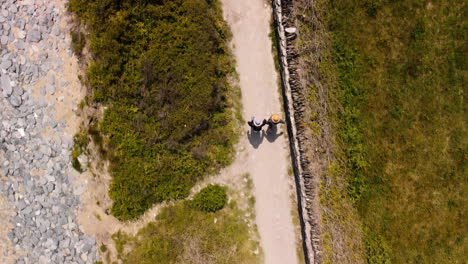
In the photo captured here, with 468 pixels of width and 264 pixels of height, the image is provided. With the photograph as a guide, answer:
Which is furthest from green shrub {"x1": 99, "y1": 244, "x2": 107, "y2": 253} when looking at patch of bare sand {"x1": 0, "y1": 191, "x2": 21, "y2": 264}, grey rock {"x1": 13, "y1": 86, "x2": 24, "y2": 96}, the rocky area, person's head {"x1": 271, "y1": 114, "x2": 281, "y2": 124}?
person's head {"x1": 271, "y1": 114, "x2": 281, "y2": 124}

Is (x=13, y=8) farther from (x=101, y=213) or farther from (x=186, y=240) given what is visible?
(x=186, y=240)

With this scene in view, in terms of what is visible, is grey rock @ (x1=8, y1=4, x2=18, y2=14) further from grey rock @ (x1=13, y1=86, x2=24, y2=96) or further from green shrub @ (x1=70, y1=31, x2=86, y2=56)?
grey rock @ (x1=13, y1=86, x2=24, y2=96)

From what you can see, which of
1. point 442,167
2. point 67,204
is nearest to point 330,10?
point 442,167

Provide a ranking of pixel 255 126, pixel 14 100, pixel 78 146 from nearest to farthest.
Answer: pixel 14 100
pixel 255 126
pixel 78 146

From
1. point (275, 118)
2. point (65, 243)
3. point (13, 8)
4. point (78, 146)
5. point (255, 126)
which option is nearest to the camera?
point (275, 118)

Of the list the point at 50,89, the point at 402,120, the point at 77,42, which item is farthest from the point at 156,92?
the point at 402,120

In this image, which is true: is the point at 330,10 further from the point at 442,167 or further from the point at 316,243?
the point at 316,243
